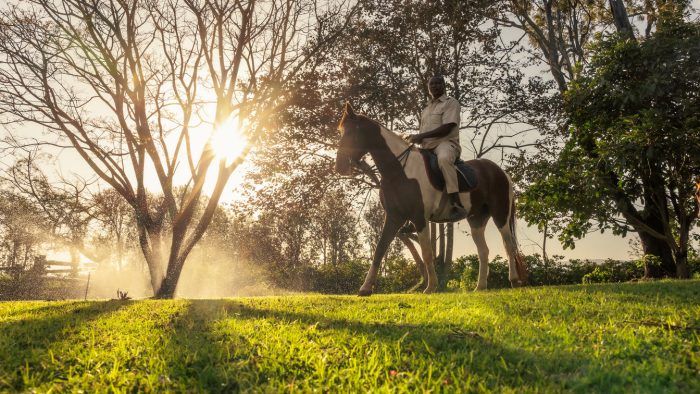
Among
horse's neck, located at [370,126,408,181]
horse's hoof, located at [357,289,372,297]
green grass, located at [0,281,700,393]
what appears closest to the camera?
green grass, located at [0,281,700,393]

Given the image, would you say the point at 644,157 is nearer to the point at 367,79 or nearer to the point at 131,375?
the point at 367,79

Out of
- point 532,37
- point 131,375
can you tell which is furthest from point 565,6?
point 131,375

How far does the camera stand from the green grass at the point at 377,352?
2.74m

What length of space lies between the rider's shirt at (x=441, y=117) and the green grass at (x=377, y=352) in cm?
438

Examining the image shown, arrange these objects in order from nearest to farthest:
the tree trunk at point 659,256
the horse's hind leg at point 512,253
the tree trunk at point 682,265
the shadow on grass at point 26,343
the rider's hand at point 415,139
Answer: the shadow on grass at point 26,343
the rider's hand at point 415,139
the horse's hind leg at point 512,253
the tree trunk at point 682,265
the tree trunk at point 659,256

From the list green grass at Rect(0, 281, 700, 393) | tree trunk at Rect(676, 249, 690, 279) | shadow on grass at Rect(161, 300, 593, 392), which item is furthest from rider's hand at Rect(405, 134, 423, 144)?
tree trunk at Rect(676, 249, 690, 279)

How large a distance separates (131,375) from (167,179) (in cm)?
1614

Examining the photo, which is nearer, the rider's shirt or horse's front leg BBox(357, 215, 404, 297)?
horse's front leg BBox(357, 215, 404, 297)

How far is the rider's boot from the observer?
9.18 metres

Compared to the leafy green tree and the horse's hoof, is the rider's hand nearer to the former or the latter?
the horse's hoof

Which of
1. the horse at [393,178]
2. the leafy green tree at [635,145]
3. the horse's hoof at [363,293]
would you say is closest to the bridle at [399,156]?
the horse at [393,178]

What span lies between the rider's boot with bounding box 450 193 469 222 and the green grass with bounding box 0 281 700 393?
4024 millimetres

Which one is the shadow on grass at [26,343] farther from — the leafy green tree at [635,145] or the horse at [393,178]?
the leafy green tree at [635,145]

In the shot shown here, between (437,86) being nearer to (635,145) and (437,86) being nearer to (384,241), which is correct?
(384,241)
